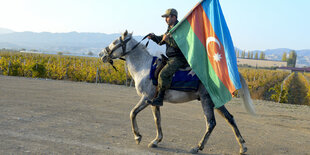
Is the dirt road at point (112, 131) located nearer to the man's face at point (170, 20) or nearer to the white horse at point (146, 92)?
the white horse at point (146, 92)

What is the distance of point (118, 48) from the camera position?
19.6 feet

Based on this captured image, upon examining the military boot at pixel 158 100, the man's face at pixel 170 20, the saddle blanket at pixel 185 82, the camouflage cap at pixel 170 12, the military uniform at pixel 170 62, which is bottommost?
the military boot at pixel 158 100

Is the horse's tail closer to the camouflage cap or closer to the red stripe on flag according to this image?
the red stripe on flag

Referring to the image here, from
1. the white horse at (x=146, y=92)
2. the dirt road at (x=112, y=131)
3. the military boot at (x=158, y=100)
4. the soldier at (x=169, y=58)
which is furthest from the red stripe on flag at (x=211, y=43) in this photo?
the dirt road at (x=112, y=131)

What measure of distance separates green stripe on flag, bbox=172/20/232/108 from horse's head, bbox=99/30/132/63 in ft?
3.67

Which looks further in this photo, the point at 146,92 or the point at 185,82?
the point at 146,92

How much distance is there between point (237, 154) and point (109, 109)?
19.1 feet

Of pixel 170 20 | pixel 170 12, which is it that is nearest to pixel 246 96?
pixel 170 20

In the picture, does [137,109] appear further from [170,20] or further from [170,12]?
[170,12]

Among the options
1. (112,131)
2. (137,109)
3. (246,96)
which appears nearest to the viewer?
(137,109)

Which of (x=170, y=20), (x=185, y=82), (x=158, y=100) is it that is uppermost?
(x=170, y=20)

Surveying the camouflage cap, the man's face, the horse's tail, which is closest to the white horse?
the horse's tail

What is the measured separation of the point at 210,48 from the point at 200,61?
0.34 metres

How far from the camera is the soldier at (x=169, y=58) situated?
17.9ft
